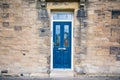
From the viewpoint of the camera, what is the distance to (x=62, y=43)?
1184 centimetres

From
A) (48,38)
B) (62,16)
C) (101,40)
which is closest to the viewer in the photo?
(101,40)

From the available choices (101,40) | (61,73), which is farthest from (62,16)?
(61,73)

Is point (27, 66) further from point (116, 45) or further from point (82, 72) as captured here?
point (116, 45)

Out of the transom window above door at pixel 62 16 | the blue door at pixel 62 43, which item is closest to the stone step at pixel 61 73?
the blue door at pixel 62 43

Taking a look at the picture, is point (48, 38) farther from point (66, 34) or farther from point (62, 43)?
point (66, 34)

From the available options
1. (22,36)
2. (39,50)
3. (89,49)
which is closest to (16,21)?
(22,36)

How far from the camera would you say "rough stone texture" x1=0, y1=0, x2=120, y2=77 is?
1140 centimetres

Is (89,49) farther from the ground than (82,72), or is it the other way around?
(89,49)

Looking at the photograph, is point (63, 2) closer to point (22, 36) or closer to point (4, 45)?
point (22, 36)

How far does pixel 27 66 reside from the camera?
11.5 meters

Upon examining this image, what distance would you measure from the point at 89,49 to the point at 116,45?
1.18m

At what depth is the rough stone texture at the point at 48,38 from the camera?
11398 mm

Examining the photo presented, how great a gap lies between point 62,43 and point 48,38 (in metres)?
0.73

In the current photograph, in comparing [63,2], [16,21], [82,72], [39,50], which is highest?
[63,2]
